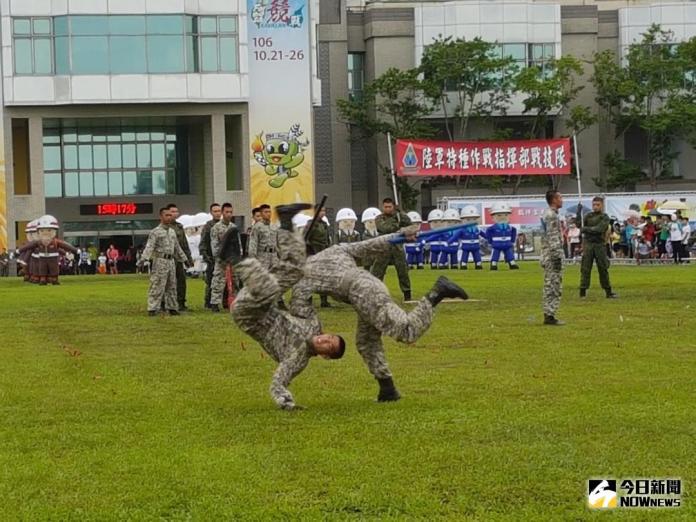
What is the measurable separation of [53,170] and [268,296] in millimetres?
64796

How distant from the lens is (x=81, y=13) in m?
66.8

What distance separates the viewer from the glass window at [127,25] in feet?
220

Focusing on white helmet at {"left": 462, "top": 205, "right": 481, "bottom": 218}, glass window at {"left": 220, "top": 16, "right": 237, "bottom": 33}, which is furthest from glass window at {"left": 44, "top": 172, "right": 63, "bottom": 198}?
white helmet at {"left": 462, "top": 205, "right": 481, "bottom": 218}

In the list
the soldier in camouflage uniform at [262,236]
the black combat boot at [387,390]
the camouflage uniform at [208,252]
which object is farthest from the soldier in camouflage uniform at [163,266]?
the black combat boot at [387,390]

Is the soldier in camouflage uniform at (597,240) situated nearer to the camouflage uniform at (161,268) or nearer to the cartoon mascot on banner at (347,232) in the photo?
the camouflage uniform at (161,268)

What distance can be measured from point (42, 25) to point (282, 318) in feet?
190

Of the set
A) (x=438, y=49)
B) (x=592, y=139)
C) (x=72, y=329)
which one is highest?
(x=438, y=49)

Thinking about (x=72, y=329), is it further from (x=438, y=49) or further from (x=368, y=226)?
(x=438, y=49)

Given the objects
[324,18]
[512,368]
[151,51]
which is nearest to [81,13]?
[151,51]

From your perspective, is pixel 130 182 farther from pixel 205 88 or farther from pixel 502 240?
pixel 502 240

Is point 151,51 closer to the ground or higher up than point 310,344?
higher up

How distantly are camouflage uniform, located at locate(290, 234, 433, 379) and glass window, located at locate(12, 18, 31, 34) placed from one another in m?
57.7

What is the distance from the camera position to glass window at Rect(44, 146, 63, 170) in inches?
2918

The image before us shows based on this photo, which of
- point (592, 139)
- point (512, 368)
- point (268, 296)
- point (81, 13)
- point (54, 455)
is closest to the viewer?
point (54, 455)
